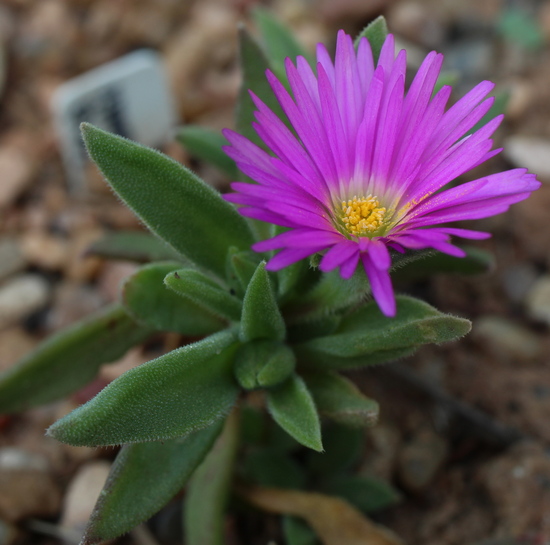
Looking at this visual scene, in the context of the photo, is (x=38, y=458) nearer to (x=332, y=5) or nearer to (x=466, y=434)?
(x=466, y=434)

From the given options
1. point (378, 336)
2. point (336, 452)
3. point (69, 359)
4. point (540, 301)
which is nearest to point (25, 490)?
point (69, 359)

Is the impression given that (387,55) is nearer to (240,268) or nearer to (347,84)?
(347,84)

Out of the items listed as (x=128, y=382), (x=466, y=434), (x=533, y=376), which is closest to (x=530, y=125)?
(x=533, y=376)

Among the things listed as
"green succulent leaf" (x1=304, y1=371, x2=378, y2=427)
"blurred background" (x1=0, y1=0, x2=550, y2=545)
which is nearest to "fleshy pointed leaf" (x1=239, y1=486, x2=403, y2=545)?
"blurred background" (x1=0, y1=0, x2=550, y2=545)

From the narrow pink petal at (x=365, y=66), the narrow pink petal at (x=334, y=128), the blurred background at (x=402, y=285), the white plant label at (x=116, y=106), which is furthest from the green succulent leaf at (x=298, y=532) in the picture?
the white plant label at (x=116, y=106)

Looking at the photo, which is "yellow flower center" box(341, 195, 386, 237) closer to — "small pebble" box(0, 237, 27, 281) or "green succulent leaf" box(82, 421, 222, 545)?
"green succulent leaf" box(82, 421, 222, 545)

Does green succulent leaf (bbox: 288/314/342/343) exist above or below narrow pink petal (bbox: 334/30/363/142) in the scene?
below

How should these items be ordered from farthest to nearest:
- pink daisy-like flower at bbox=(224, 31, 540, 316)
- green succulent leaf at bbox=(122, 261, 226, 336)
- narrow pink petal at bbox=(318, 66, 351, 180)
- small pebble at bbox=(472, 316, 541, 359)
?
1. small pebble at bbox=(472, 316, 541, 359)
2. green succulent leaf at bbox=(122, 261, 226, 336)
3. narrow pink petal at bbox=(318, 66, 351, 180)
4. pink daisy-like flower at bbox=(224, 31, 540, 316)
